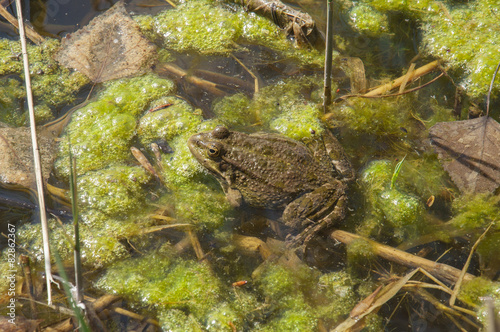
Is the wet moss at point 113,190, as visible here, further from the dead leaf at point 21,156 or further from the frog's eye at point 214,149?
the frog's eye at point 214,149

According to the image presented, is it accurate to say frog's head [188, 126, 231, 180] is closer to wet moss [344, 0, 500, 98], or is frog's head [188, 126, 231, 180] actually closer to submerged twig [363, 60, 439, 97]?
submerged twig [363, 60, 439, 97]

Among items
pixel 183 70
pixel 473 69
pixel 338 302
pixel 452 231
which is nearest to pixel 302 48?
pixel 183 70

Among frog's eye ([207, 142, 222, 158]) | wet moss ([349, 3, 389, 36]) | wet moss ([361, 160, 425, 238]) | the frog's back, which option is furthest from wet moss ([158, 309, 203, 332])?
wet moss ([349, 3, 389, 36])

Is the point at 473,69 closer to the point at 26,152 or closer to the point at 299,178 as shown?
the point at 299,178

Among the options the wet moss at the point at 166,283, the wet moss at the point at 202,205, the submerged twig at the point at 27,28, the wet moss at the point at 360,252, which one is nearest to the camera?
the wet moss at the point at 166,283

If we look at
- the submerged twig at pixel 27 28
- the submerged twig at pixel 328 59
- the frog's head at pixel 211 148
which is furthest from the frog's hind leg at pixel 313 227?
the submerged twig at pixel 27 28

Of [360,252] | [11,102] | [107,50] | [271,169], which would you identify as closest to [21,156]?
[11,102]

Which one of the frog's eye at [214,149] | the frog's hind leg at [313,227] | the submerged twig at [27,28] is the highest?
the submerged twig at [27,28]
